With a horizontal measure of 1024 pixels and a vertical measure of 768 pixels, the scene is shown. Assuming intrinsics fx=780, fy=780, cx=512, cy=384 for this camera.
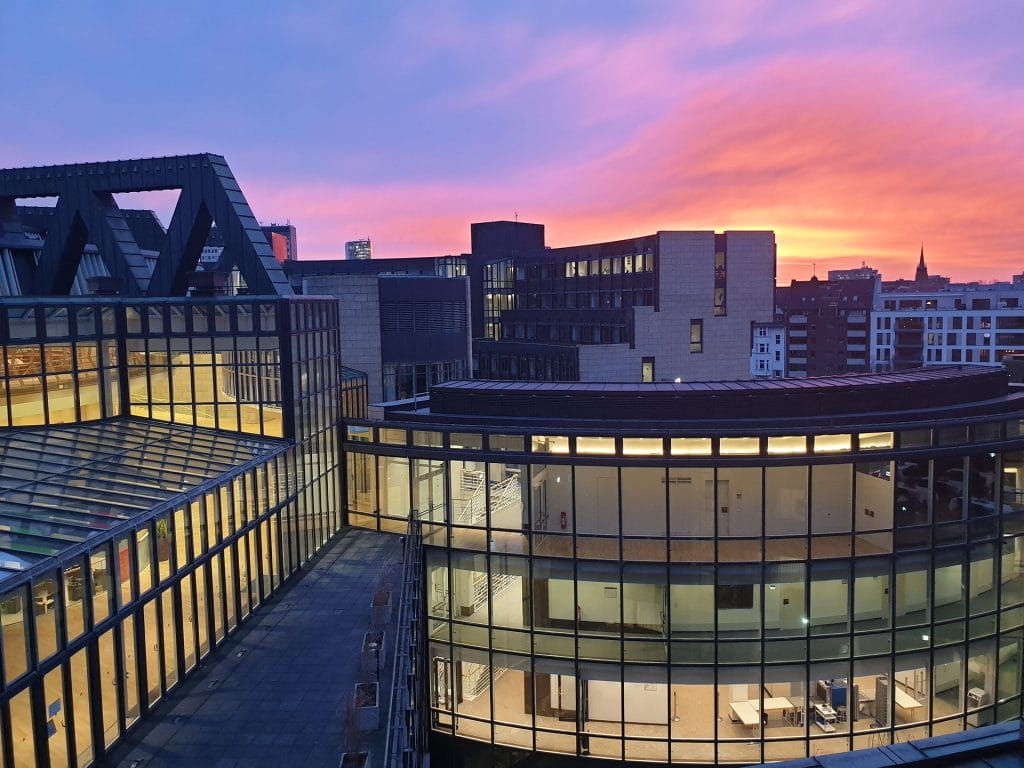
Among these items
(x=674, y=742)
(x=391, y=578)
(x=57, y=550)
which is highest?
(x=57, y=550)

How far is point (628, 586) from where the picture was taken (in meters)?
27.3

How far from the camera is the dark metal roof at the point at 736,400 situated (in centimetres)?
2888

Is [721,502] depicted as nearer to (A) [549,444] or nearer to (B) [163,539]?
(A) [549,444]

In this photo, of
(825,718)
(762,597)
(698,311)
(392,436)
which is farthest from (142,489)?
(698,311)

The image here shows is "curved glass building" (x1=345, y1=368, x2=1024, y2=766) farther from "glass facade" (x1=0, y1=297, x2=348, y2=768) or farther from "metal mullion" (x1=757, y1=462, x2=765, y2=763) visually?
"glass facade" (x1=0, y1=297, x2=348, y2=768)

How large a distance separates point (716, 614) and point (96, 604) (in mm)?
19042

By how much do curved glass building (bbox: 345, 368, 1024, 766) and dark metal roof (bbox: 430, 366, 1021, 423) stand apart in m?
0.10

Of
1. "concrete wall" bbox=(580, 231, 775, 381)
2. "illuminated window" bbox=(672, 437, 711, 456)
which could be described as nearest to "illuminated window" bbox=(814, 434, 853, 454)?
"illuminated window" bbox=(672, 437, 711, 456)

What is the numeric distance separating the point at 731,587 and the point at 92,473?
67.6 ft

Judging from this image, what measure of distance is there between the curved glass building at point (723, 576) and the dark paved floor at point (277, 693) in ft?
15.4

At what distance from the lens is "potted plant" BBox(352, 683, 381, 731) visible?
680 inches

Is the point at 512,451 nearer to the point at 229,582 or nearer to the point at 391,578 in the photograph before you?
the point at 391,578

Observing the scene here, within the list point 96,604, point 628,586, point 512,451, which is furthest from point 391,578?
point 96,604

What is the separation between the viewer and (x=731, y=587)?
26844 mm
